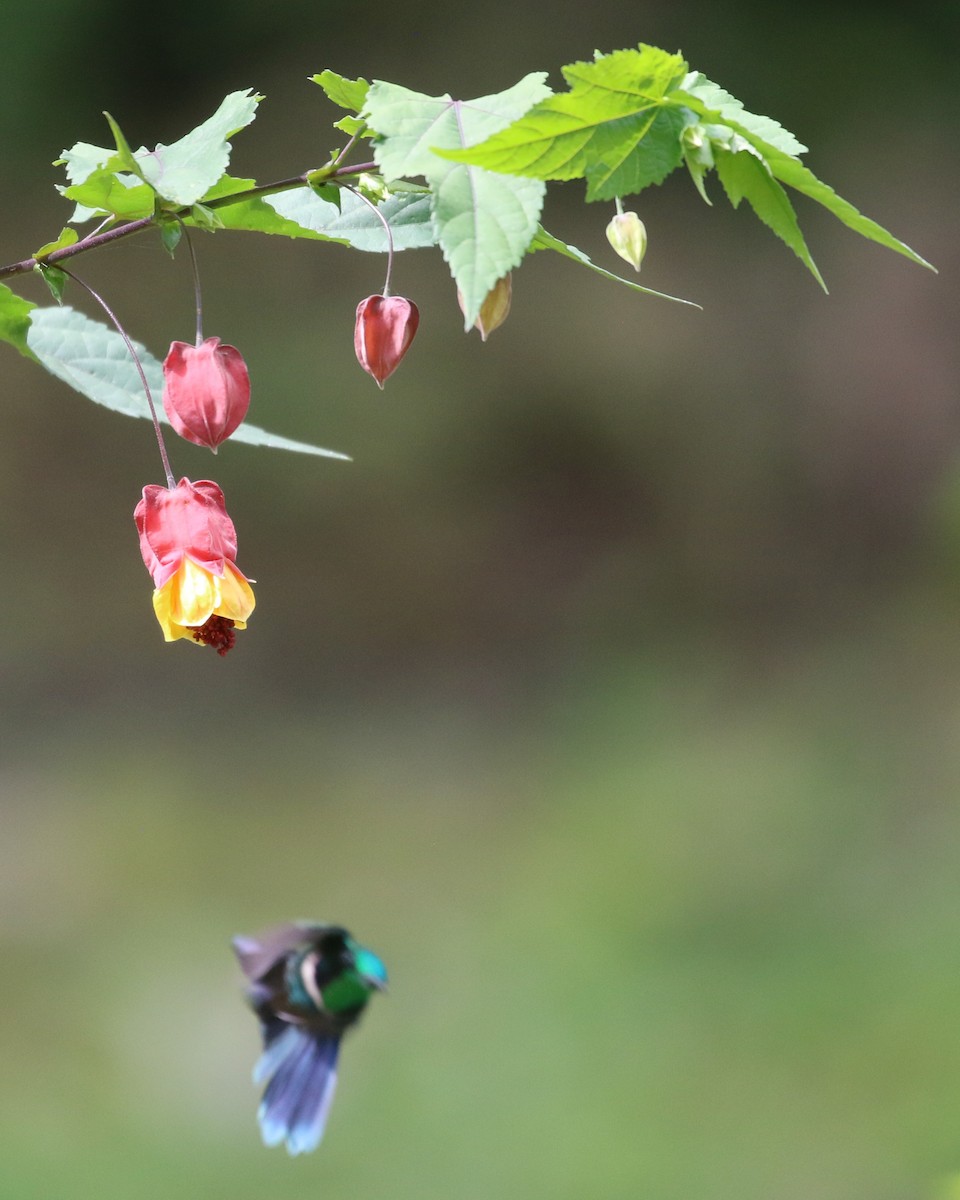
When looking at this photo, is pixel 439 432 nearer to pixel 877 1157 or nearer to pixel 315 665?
pixel 315 665

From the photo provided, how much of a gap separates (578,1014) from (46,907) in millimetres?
1047

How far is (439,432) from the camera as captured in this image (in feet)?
11.5

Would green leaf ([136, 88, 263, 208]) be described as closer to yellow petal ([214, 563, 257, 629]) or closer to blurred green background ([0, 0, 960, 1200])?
yellow petal ([214, 563, 257, 629])

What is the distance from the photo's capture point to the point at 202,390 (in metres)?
0.59

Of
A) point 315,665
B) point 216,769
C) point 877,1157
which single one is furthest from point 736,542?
point 877,1157

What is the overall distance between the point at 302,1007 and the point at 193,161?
1.11ft

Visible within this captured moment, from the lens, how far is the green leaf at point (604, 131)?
46 centimetres

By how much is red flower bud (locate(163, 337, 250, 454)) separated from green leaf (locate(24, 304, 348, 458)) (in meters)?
0.06

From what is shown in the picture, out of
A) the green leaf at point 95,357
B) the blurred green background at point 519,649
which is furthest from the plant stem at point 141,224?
the blurred green background at point 519,649

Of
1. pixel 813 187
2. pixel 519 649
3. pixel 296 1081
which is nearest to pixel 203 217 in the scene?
pixel 813 187

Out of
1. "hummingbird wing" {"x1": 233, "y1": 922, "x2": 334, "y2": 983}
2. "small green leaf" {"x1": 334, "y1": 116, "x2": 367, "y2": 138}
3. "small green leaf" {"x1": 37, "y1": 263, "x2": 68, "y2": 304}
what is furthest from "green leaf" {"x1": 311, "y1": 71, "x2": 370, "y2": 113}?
"hummingbird wing" {"x1": 233, "y1": 922, "x2": 334, "y2": 983}

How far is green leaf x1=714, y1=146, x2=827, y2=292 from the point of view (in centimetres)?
50

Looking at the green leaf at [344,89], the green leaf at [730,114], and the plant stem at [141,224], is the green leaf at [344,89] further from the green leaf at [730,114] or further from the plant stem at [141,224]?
the green leaf at [730,114]

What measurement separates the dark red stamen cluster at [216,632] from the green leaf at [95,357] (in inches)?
3.5
